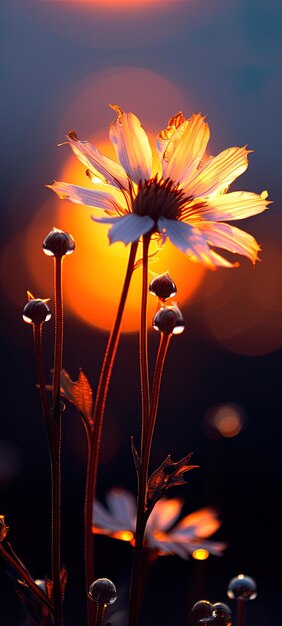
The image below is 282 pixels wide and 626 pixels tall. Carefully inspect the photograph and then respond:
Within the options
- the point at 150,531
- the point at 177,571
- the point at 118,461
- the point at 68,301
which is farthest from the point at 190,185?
the point at 68,301

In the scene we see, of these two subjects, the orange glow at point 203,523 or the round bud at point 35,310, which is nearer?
the round bud at point 35,310

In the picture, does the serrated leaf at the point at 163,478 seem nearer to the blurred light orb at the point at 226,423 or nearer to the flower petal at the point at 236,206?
the flower petal at the point at 236,206

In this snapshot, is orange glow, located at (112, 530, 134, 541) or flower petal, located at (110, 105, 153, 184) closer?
flower petal, located at (110, 105, 153, 184)

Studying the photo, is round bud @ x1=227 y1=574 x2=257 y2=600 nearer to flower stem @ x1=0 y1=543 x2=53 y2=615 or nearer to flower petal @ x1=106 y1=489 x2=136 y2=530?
flower stem @ x1=0 y1=543 x2=53 y2=615

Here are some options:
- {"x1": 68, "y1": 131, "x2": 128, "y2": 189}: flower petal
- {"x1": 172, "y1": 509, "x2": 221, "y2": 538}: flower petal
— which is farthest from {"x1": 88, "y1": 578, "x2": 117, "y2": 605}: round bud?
{"x1": 172, "y1": 509, "x2": 221, "y2": 538}: flower petal

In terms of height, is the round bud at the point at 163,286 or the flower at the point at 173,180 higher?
the flower at the point at 173,180

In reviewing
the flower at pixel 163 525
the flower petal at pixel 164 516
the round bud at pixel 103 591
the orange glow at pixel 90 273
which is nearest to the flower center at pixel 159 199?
the round bud at pixel 103 591

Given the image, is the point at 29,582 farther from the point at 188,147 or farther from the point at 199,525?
the point at 199,525
